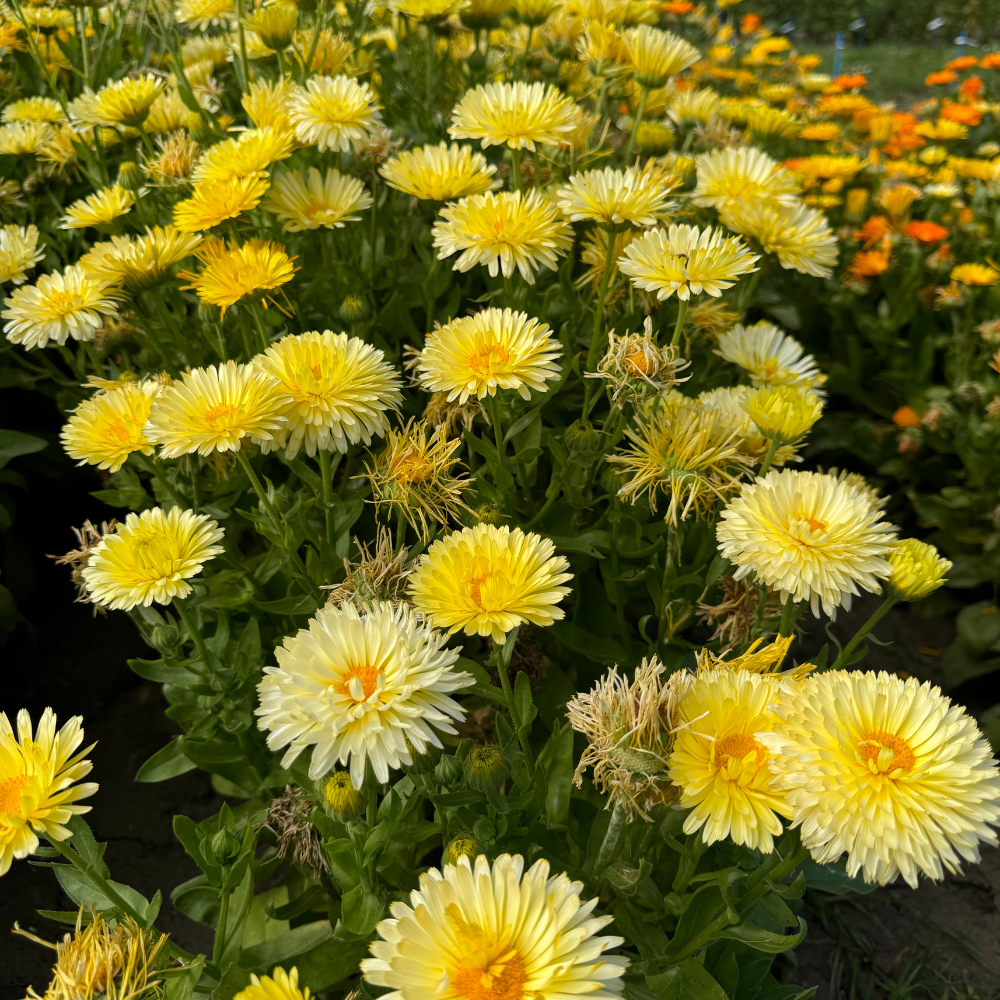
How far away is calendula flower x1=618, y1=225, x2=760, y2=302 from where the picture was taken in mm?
1583

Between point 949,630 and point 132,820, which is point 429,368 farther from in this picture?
point 949,630

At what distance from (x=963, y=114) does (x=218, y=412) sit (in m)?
4.32

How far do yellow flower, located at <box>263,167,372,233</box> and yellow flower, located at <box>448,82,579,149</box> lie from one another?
27 centimetres

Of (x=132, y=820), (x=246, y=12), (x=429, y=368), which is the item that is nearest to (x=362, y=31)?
(x=246, y=12)

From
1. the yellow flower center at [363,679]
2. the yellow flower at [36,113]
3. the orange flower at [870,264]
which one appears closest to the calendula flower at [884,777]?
the yellow flower center at [363,679]

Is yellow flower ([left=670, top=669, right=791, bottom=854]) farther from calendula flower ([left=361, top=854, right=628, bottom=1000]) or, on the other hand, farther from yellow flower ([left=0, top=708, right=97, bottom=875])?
yellow flower ([left=0, top=708, right=97, bottom=875])

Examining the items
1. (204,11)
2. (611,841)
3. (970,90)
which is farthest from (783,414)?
(970,90)

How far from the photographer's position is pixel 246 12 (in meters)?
2.41

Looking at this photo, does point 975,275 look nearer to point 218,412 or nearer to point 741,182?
point 741,182

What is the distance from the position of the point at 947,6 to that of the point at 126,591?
637 inches

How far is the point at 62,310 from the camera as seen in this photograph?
183cm

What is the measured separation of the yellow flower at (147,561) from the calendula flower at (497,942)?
0.70 meters

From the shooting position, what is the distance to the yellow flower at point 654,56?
2.22 meters

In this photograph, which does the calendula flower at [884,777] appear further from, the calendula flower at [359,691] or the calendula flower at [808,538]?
the calendula flower at [359,691]
